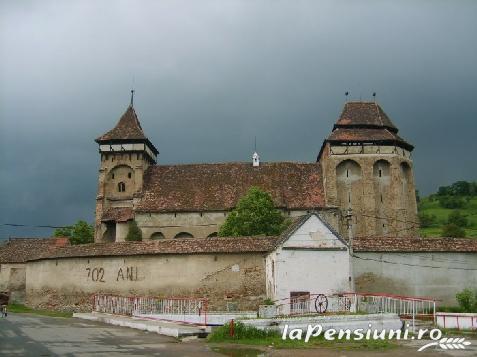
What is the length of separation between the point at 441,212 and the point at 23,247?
2777 inches

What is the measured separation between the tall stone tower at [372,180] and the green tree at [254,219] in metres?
8.08

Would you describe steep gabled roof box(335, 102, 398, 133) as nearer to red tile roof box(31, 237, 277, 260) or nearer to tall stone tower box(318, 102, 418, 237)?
tall stone tower box(318, 102, 418, 237)

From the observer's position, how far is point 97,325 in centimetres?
2381

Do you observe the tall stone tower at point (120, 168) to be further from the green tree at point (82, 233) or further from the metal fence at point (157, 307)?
the metal fence at point (157, 307)

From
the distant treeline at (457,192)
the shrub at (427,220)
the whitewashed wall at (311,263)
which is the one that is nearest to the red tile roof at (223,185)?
the whitewashed wall at (311,263)

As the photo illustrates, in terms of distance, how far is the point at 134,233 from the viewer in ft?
153

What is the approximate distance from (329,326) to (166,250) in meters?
15.7

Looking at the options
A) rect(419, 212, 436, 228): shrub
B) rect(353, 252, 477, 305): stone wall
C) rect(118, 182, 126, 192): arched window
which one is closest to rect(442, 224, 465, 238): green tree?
rect(353, 252, 477, 305): stone wall

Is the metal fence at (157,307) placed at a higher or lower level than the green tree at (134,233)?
lower

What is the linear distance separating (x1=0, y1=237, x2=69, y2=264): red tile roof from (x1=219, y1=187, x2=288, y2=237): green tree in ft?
50.7

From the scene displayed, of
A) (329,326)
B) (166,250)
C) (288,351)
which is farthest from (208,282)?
(288,351)

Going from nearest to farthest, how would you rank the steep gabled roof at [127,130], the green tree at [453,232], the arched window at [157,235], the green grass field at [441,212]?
1. the arched window at [157,235]
2. the green tree at [453,232]
3. the steep gabled roof at [127,130]
4. the green grass field at [441,212]

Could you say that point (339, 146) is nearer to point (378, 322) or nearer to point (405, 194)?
point (405, 194)

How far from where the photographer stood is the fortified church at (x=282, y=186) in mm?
48406
